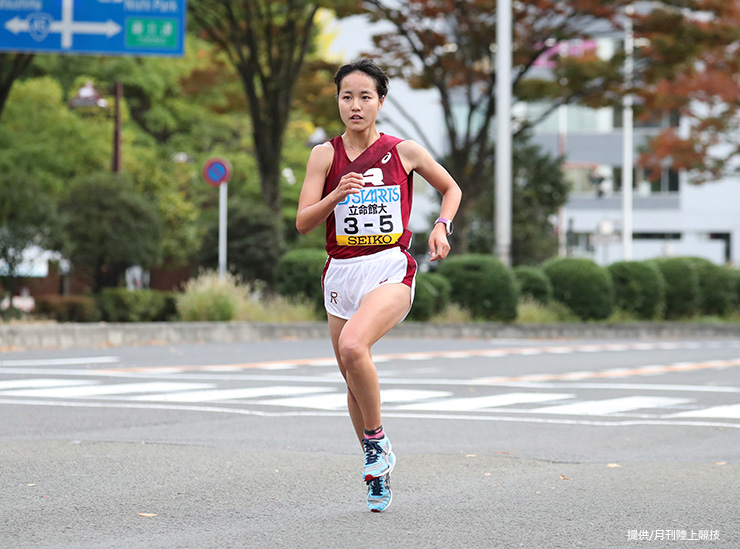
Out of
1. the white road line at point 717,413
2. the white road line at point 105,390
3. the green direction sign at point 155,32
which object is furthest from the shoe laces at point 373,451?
the green direction sign at point 155,32

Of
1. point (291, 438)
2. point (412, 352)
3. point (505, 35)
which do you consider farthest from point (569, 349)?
point (291, 438)

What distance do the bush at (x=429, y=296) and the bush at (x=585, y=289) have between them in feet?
8.69

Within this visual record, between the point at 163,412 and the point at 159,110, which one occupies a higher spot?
the point at 159,110

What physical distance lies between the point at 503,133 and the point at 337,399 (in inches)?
621

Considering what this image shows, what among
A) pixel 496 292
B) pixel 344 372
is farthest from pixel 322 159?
pixel 496 292

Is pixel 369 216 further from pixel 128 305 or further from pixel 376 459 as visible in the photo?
pixel 128 305

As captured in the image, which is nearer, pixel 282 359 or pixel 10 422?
pixel 10 422

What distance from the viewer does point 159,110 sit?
48.3m

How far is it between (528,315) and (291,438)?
17.3 m

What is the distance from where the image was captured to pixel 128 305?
2633cm

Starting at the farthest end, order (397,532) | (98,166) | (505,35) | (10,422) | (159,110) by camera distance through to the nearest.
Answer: (159,110) < (98,166) < (505,35) < (10,422) < (397,532)

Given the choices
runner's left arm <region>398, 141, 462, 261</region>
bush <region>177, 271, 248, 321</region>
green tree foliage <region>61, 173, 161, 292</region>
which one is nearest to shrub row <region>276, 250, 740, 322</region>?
bush <region>177, 271, 248, 321</region>

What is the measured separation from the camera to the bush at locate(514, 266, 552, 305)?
86.9 feet

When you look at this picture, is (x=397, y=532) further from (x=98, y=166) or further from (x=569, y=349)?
(x=98, y=166)
